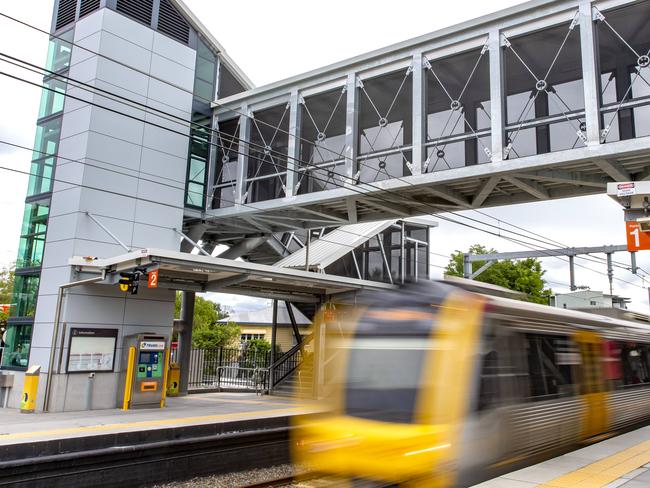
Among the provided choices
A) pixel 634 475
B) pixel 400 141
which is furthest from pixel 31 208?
pixel 634 475

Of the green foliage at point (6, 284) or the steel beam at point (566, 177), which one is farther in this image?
the green foliage at point (6, 284)

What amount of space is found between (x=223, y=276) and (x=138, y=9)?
1008 centimetres

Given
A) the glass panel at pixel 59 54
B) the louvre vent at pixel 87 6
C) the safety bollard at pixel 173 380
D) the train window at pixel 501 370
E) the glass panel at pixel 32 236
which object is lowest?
the safety bollard at pixel 173 380

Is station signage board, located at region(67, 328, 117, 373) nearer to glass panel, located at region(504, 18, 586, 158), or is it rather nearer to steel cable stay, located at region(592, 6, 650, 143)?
glass panel, located at region(504, 18, 586, 158)

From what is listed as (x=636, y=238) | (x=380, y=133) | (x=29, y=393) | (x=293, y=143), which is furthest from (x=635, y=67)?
(x=29, y=393)

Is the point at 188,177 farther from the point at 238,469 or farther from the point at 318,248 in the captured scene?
the point at 238,469

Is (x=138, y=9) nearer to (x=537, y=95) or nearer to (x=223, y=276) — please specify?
(x=223, y=276)

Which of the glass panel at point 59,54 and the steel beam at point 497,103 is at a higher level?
the glass panel at point 59,54

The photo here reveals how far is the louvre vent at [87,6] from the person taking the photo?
1938 cm

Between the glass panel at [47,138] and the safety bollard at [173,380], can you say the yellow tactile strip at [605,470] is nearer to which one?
the safety bollard at [173,380]

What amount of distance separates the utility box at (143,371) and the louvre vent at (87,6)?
11202mm

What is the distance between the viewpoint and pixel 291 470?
1231cm

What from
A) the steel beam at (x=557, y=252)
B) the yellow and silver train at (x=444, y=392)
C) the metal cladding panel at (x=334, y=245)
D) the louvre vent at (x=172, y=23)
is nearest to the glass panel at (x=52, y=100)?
the louvre vent at (x=172, y=23)

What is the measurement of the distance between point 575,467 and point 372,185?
12018mm
